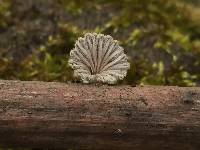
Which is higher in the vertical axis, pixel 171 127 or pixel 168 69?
pixel 168 69

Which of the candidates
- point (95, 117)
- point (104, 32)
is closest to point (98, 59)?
point (95, 117)

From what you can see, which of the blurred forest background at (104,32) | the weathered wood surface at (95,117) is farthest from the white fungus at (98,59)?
the blurred forest background at (104,32)

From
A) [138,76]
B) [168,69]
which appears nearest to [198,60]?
[168,69]

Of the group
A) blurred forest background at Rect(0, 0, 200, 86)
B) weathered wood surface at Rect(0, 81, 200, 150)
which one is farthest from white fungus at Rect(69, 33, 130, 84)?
blurred forest background at Rect(0, 0, 200, 86)

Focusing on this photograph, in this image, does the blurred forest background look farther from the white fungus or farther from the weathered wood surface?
the weathered wood surface

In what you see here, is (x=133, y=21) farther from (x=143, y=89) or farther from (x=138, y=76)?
(x=143, y=89)

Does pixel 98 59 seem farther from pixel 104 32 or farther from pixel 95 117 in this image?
pixel 104 32
